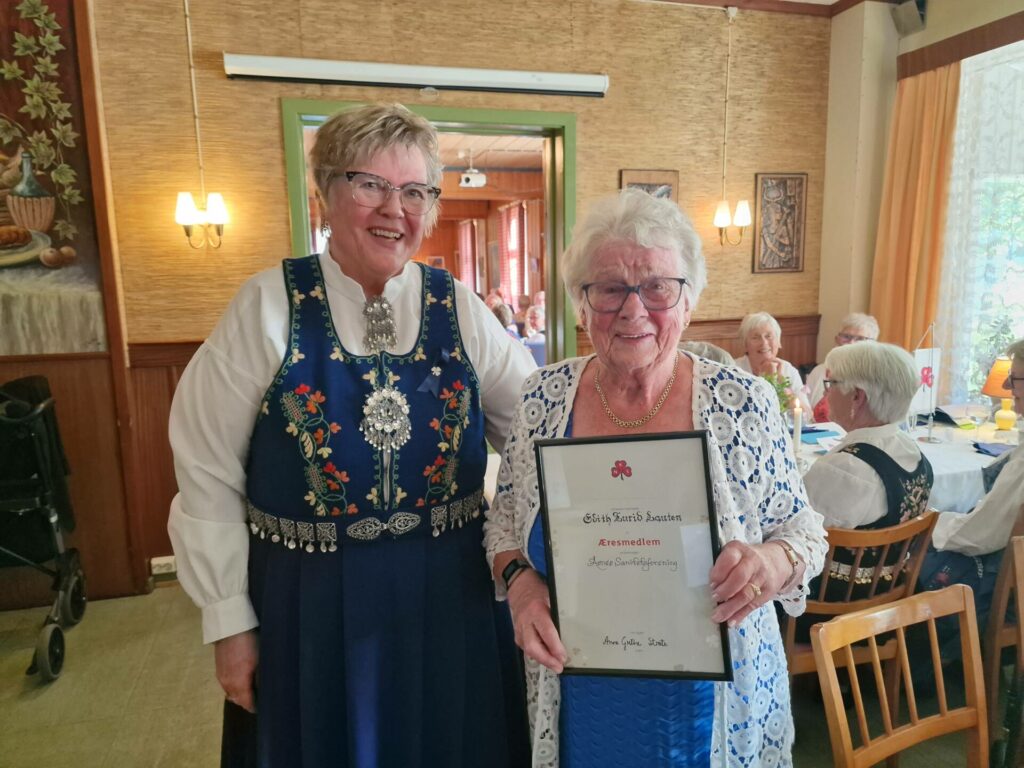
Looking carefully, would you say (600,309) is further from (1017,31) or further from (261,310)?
(1017,31)

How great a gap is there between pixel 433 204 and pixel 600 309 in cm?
41

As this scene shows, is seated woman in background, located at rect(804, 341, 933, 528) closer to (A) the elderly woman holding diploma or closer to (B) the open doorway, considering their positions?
(A) the elderly woman holding diploma

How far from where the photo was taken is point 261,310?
1.22 metres

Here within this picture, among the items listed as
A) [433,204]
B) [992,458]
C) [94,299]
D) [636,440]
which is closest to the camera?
[636,440]

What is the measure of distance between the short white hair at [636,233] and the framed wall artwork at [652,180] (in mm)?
3233

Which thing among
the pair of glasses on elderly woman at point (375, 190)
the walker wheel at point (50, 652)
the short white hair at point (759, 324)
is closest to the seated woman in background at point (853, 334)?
the short white hair at point (759, 324)

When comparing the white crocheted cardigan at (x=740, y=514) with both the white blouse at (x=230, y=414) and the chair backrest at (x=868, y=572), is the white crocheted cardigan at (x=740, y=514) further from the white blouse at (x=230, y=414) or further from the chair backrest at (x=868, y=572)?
the chair backrest at (x=868, y=572)

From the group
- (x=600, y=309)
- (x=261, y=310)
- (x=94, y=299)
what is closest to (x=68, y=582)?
(x=94, y=299)

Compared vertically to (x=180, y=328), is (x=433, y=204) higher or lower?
higher

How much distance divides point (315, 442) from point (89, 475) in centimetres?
283

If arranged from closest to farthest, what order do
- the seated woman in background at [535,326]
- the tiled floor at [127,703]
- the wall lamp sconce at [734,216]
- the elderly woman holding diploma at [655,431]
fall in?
the elderly woman holding diploma at [655,431], the tiled floor at [127,703], the wall lamp sconce at [734,216], the seated woman in background at [535,326]

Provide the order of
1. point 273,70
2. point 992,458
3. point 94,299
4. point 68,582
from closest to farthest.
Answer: point 992,458 → point 68,582 → point 94,299 → point 273,70

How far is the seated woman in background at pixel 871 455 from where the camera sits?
1.92 m

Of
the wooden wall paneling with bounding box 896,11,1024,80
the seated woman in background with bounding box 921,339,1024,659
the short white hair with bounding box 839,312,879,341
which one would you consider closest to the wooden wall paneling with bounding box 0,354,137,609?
the seated woman in background with bounding box 921,339,1024,659
